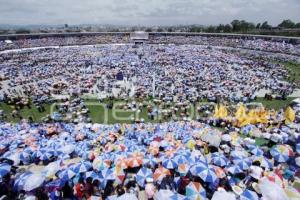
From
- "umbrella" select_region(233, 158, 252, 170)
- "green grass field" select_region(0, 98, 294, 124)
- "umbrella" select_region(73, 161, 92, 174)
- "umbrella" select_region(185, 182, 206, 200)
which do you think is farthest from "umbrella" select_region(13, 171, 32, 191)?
"green grass field" select_region(0, 98, 294, 124)

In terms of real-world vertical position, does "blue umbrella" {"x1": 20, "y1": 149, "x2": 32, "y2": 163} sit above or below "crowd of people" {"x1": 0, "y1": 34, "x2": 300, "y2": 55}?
below

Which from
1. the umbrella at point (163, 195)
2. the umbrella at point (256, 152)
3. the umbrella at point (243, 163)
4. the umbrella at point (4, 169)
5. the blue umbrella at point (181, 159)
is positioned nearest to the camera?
the umbrella at point (163, 195)

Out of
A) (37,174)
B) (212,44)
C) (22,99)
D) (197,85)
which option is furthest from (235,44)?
(37,174)

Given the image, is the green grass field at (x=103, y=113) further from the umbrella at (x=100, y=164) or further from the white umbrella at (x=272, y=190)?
the white umbrella at (x=272, y=190)

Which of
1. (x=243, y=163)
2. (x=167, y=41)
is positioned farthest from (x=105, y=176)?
(x=167, y=41)

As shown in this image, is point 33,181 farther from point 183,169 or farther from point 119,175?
point 183,169

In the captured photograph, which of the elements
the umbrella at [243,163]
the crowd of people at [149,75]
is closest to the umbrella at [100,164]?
the umbrella at [243,163]

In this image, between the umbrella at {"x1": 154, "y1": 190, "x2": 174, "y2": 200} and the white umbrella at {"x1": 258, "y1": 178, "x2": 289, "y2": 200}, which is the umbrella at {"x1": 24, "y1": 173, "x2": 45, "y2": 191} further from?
the white umbrella at {"x1": 258, "y1": 178, "x2": 289, "y2": 200}
